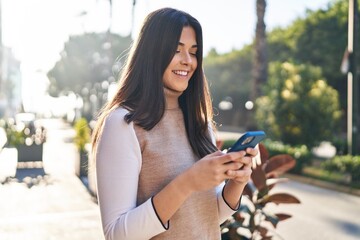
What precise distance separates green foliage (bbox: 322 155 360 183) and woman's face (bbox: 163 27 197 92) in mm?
10368

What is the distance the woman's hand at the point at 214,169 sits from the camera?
146cm

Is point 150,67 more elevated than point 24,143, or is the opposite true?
point 150,67

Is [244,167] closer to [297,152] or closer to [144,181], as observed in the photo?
[144,181]

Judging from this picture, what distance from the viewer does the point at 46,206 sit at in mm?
8992

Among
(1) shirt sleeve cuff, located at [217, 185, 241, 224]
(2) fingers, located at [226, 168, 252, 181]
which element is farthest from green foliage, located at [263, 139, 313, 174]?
(2) fingers, located at [226, 168, 252, 181]

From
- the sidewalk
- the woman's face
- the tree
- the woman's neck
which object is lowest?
the sidewalk

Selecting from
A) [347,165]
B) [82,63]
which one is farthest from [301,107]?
[82,63]

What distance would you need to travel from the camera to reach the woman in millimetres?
1520

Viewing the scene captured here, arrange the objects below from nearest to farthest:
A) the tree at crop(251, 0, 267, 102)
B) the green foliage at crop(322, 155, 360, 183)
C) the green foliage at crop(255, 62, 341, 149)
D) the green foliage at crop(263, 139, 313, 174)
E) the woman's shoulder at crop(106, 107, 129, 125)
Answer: the woman's shoulder at crop(106, 107, 129, 125) → the green foliage at crop(322, 155, 360, 183) → the green foliage at crop(263, 139, 313, 174) → the green foliage at crop(255, 62, 341, 149) → the tree at crop(251, 0, 267, 102)

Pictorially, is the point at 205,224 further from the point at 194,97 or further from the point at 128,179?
the point at 194,97

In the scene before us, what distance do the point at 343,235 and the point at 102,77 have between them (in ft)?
134

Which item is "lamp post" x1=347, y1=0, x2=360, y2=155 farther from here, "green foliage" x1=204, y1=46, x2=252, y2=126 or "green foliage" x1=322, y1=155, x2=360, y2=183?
"green foliage" x1=204, y1=46, x2=252, y2=126

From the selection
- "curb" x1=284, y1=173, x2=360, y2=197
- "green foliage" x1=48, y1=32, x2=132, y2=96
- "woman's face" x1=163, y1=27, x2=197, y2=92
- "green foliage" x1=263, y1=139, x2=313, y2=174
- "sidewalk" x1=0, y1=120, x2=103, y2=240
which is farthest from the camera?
"green foliage" x1=48, y1=32, x2=132, y2=96

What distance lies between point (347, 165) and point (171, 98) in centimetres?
1070
